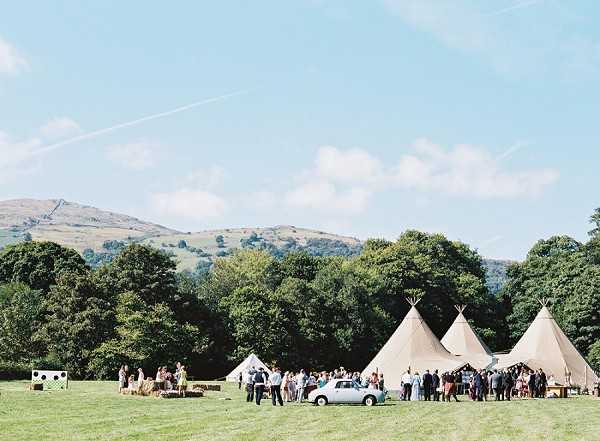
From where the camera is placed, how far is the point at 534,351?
59.6 m

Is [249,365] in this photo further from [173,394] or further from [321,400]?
[321,400]

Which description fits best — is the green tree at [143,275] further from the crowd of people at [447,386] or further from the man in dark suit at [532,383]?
the man in dark suit at [532,383]

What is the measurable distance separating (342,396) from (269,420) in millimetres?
9804

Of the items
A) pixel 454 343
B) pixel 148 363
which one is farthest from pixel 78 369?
pixel 454 343

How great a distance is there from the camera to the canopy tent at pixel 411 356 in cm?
5616

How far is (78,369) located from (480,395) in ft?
104

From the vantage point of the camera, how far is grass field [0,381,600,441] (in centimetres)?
2345

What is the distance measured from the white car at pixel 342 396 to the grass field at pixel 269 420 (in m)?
0.81

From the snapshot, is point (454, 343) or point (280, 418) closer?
point (280, 418)

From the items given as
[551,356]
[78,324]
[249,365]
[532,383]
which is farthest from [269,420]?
[78,324]

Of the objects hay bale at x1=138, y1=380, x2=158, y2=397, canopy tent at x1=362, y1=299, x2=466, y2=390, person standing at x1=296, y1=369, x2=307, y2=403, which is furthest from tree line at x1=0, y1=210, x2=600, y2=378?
person standing at x1=296, y1=369, x2=307, y2=403

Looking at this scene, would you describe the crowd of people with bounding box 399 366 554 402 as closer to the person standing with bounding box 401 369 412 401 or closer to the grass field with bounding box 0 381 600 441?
the person standing with bounding box 401 369 412 401

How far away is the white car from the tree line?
26.2 metres

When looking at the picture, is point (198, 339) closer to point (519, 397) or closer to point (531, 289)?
point (519, 397)
